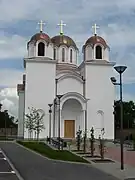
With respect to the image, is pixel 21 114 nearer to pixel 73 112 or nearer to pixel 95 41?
pixel 73 112

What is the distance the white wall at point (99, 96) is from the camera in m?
56.7

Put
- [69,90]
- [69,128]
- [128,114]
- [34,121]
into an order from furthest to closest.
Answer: [128,114], [69,90], [69,128], [34,121]

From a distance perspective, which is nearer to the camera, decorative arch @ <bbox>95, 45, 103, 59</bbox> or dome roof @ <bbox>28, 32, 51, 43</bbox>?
dome roof @ <bbox>28, 32, 51, 43</bbox>

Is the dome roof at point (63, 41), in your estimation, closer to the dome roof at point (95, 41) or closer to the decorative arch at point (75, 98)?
the dome roof at point (95, 41)

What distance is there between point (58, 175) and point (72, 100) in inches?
1603

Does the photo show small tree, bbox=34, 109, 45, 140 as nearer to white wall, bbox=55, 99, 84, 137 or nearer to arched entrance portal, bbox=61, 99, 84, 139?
arched entrance portal, bbox=61, 99, 84, 139

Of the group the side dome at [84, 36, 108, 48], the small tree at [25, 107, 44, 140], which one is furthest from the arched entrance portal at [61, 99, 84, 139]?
the side dome at [84, 36, 108, 48]

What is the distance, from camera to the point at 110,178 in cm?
1548

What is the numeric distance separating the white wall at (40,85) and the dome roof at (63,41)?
649cm

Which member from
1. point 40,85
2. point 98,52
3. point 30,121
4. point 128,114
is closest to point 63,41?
point 98,52

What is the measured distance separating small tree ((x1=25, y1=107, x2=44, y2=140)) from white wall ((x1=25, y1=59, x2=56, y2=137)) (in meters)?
0.62

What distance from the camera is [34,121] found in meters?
53.5

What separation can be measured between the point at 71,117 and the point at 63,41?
13.5 metres

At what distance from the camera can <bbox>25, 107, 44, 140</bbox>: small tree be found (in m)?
53.5
